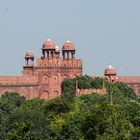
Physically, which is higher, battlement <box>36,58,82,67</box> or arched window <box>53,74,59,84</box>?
battlement <box>36,58,82,67</box>

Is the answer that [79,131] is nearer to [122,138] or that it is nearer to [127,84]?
[122,138]

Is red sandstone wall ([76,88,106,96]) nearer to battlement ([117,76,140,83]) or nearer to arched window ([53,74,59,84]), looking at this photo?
arched window ([53,74,59,84])

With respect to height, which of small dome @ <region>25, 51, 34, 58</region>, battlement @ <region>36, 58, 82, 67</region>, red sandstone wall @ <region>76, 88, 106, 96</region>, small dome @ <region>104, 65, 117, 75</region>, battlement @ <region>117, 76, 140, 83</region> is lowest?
red sandstone wall @ <region>76, 88, 106, 96</region>

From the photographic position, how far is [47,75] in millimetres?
122188

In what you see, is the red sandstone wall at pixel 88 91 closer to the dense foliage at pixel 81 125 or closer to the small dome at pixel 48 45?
the small dome at pixel 48 45

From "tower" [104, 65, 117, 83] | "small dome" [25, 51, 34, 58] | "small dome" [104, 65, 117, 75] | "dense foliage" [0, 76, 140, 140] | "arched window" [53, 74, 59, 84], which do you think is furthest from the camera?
"small dome" [104, 65, 117, 75]

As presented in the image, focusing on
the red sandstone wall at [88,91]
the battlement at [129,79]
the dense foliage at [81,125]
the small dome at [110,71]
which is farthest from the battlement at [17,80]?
the dense foliage at [81,125]

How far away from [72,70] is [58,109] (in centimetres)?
4783

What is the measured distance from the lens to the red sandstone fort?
4783 inches

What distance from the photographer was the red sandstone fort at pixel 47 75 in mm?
121500

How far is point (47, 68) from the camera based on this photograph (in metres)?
122

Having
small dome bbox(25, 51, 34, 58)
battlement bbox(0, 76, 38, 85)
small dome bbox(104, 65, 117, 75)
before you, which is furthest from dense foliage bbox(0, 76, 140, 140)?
small dome bbox(104, 65, 117, 75)

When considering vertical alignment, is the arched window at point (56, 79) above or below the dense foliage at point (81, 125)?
above

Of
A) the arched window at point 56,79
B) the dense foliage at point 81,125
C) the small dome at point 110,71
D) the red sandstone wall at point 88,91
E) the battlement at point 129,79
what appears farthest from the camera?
the battlement at point 129,79
